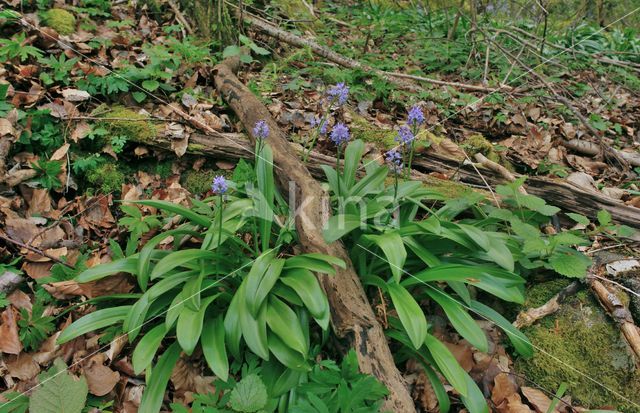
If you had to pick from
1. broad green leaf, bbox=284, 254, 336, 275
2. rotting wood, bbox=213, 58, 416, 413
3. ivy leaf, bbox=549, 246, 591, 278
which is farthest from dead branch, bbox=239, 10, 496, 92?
broad green leaf, bbox=284, 254, 336, 275

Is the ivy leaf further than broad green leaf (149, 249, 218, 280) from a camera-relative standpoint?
Yes

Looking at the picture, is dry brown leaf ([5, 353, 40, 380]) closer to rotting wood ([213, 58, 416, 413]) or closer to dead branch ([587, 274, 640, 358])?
rotting wood ([213, 58, 416, 413])

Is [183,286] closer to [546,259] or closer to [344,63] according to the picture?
[546,259]

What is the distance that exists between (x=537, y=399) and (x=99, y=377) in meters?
1.98

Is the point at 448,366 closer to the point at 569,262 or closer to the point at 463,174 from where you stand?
the point at 569,262

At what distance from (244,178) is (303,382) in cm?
129

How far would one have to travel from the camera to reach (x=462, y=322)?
6.75 ft

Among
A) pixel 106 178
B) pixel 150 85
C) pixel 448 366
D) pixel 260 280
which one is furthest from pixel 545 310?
pixel 150 85

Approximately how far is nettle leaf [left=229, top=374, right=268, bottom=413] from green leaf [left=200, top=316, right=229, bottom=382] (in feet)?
0.38

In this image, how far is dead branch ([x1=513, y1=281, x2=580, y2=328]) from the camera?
236cm

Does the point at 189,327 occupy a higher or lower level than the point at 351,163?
lower

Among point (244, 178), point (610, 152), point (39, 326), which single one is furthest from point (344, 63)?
point (39, 326)

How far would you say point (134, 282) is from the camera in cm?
236

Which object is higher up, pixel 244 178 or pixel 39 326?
pixel 244 178
